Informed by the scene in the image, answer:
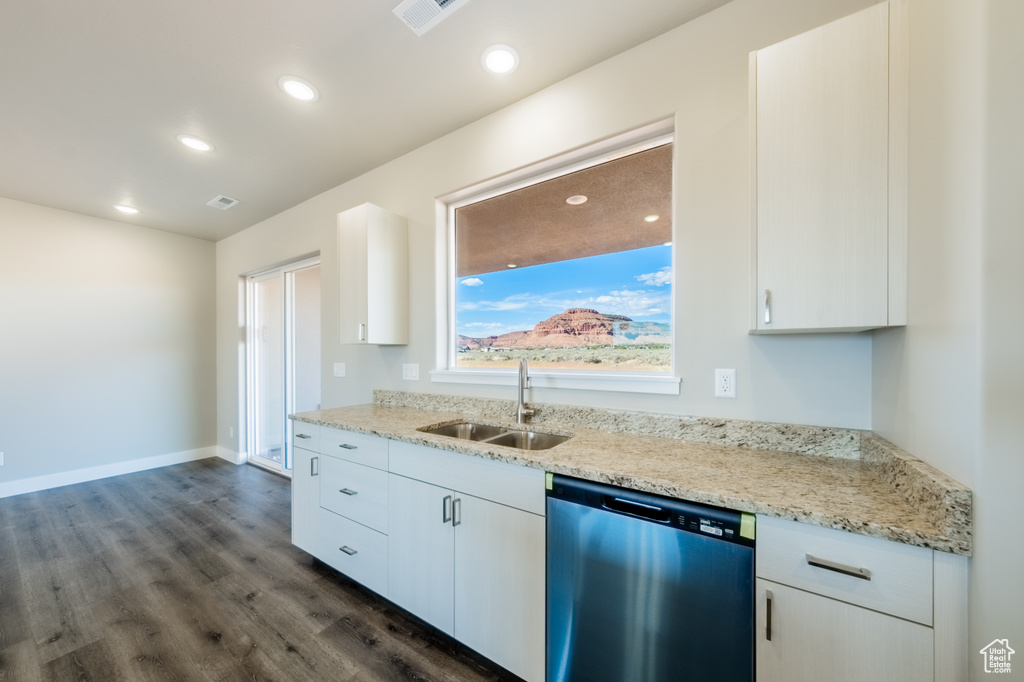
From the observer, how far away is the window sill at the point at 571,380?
172 cm

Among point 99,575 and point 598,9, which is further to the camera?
point 99,575

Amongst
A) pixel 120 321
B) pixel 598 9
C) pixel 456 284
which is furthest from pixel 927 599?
pixel 120 321

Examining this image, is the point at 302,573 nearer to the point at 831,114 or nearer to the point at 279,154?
the point at 279,154

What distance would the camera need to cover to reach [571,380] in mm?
1986

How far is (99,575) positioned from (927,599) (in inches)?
146

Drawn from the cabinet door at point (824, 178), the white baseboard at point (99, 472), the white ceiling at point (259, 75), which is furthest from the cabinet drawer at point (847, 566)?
the white baseboard at point (99, 472)

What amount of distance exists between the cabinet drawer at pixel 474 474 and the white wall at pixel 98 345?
4.14 meters

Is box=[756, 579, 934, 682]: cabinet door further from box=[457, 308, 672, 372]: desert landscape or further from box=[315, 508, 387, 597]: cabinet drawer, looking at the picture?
box=[315, 508, 387, 597]: cabinet drawer

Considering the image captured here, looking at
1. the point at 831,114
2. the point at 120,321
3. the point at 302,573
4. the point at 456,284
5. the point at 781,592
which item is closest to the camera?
the point at 781,592

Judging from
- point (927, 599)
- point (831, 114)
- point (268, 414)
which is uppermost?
point (831, 114)

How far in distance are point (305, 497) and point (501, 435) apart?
1.29 metres

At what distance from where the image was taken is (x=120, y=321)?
13.1 ft

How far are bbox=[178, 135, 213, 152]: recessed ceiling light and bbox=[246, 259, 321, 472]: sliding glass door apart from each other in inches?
48.3

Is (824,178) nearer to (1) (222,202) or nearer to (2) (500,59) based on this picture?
(2) (500,59)
